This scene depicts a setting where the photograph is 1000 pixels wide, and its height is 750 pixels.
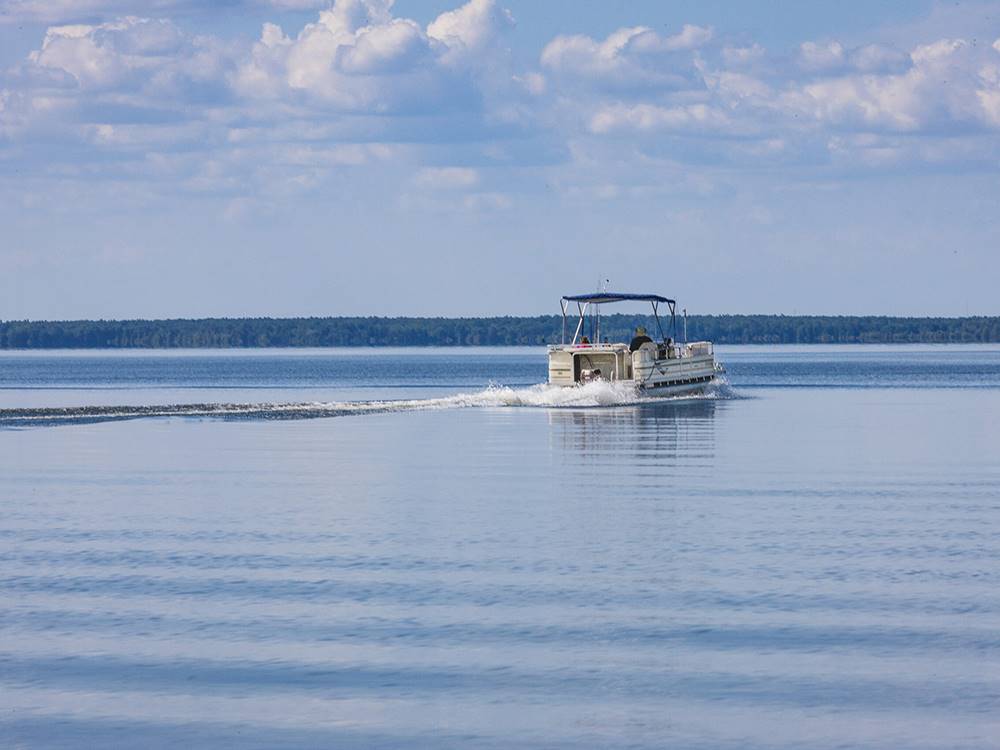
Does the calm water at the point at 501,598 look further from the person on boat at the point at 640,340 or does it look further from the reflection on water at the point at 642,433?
the person on boat at the point at 640,340

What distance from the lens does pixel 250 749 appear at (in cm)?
1512

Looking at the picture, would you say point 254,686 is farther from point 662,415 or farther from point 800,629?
point 662,415

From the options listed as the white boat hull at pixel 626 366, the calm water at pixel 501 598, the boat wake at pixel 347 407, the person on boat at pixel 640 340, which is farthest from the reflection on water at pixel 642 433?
the person on boat at pixel 640 340

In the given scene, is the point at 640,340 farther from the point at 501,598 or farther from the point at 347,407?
the point at 501,598

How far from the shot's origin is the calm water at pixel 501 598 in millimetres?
16188

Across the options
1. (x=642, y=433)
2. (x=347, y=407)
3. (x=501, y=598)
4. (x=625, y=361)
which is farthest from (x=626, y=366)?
(x=501, y=598)

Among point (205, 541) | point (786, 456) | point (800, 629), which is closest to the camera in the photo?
point (800, 629)

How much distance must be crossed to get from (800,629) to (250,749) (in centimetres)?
758

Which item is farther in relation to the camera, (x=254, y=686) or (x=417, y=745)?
(x=254, y=686)

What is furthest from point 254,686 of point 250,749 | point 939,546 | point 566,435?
point 566,435

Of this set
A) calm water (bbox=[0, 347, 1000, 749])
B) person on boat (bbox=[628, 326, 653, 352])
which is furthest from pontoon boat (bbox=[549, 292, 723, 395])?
calm water (bbox=[0, 347, 1000, 749])

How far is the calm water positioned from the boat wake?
17.4 meters

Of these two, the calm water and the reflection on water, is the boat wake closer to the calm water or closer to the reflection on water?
the reflection on water

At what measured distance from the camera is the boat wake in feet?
214
